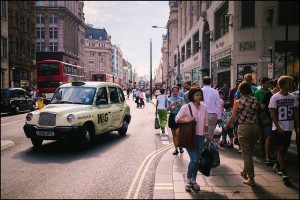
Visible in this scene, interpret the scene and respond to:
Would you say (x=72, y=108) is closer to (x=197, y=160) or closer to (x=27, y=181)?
(x=27, y=181)

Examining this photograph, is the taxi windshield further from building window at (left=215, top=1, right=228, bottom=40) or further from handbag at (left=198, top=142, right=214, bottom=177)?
building window at (left=215, top=1, right=228, bottom=40)

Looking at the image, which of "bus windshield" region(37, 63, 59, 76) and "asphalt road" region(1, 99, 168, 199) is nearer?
"asphalt road" region(1, 99, 168, 199)

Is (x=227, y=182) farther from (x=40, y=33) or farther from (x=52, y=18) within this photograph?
(x=40, y=33)

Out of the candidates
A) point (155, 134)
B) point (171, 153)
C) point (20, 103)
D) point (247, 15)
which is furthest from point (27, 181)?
point (247, 15)

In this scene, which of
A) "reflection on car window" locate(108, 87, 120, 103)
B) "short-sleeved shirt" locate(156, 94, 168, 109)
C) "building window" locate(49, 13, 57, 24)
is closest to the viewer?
"reflection on car window" locate(108, 87, 120, 103)

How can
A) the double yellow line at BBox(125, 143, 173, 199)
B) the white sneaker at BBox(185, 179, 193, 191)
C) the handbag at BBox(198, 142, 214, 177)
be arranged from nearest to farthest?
the white sneaker at BBox(185, 179, 193, 191)
the double yellow line at BBox(125, 143, 173, 199)
the handbag at BBox(198, 142, 214, 177)

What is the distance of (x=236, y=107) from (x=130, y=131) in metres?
8.13

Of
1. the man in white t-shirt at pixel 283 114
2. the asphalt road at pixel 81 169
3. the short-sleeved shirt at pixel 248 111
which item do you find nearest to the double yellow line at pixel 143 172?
the asphalt road at pixel 81 169

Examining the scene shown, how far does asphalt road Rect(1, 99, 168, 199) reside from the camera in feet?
18.1

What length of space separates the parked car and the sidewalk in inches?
108

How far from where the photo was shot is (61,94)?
10.5m

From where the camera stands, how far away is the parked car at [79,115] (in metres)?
8.87

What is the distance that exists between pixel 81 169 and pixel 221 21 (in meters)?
23.2

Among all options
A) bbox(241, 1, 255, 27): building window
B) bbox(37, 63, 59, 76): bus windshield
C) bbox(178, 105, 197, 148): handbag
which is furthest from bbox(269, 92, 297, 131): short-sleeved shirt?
bbox(37, 63, 59, 76): bus windshield
